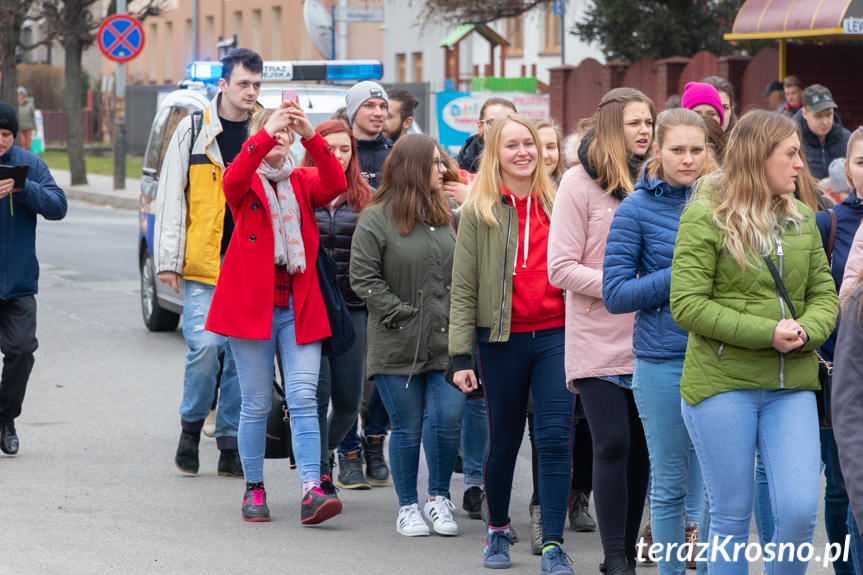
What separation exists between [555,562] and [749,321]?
168 cm

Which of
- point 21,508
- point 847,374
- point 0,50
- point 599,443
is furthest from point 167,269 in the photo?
point 0,50

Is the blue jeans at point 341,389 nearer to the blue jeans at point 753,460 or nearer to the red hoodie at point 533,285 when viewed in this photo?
the red hoodie at point 533,285

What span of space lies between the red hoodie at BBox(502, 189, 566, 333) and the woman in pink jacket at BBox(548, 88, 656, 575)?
6.1 inches

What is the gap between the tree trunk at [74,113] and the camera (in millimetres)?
32750

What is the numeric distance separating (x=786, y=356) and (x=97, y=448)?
4.85 metres

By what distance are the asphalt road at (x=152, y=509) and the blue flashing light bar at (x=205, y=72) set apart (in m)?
2.17

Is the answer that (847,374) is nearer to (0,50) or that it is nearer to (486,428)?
(486,428)

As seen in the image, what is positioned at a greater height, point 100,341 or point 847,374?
point 847,374

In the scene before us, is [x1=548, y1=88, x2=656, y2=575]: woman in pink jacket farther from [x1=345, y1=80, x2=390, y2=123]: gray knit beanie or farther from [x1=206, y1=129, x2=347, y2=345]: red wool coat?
[x1=345, y1=80, x2=390, y2=123]: gray knit beanie

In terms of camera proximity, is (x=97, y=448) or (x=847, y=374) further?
(x=97, y=448)

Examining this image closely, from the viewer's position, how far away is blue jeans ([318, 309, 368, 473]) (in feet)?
23.2

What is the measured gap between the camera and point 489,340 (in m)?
5.95

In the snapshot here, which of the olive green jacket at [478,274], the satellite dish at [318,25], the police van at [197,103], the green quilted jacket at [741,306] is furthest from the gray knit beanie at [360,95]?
the satellite dish at [318,25]

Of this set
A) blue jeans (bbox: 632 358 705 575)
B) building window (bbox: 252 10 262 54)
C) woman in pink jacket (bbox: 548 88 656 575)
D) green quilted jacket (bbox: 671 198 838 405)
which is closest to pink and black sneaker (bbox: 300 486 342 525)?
woman in pink jacket (bbox: 548 88 656 575)
